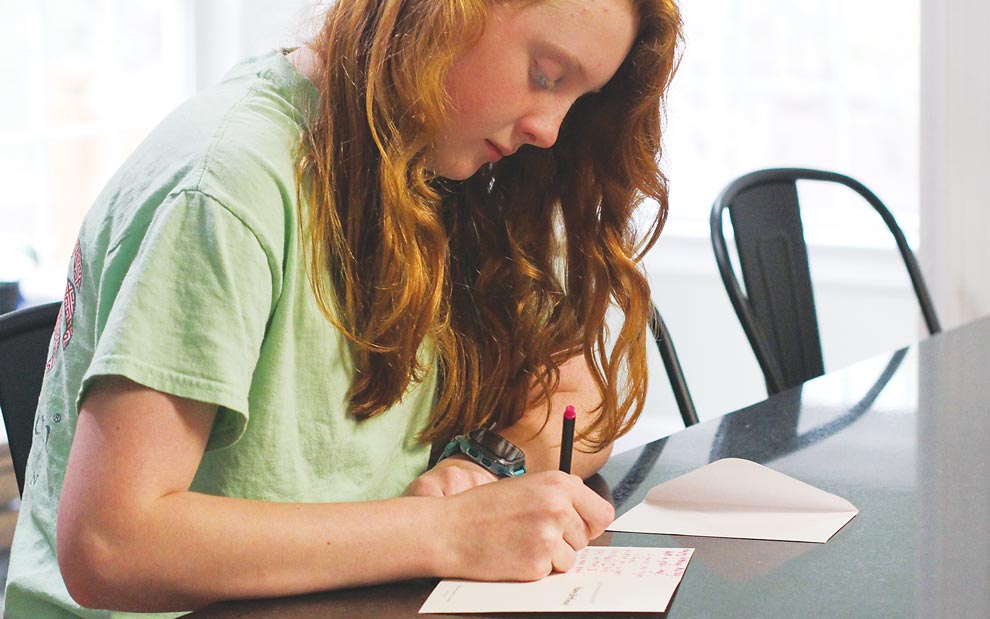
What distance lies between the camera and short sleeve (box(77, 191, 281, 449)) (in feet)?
2.55

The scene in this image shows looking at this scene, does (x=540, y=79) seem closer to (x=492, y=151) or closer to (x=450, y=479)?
(x=492, y=151)

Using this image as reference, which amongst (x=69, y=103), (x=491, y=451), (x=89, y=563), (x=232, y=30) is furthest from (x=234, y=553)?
(x=69, y=103)

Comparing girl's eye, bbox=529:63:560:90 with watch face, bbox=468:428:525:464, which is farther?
watch face, bbox=468:428:525:464

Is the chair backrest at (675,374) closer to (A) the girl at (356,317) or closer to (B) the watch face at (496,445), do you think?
(A) the girl at (356,317)

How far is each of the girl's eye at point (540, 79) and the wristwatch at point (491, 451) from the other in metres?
0.33

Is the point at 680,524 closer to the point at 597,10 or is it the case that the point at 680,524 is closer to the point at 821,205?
the point at 597,10

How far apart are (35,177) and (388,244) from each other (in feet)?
10.0

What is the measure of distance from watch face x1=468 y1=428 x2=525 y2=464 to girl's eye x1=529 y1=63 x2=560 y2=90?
0.33 metres

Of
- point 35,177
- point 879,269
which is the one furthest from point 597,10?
point 35,177

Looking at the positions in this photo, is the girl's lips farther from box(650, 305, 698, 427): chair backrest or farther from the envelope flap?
box(650, 305, 698, 427): chair backrest

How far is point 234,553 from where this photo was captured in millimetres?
772

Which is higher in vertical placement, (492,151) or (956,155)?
(492,151)

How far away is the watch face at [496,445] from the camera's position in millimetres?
1092

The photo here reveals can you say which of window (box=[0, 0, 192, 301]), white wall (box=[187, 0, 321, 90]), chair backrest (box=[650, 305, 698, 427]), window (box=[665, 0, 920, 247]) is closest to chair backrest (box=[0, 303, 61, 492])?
chair backrest (box=[650, 305, 698, 427])
